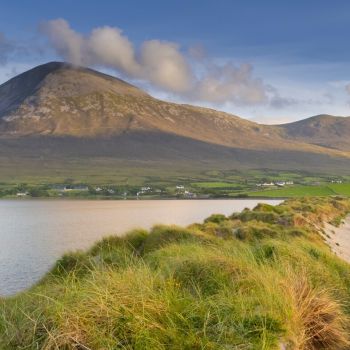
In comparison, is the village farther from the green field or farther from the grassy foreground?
the grassy foreground

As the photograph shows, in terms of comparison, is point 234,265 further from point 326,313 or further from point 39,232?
point 39,232

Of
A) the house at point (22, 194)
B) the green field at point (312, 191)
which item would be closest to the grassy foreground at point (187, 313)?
the green field at point (312, 191)

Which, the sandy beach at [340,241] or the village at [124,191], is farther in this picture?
the village at [124,191]

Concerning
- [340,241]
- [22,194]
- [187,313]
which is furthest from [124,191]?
[187,313]

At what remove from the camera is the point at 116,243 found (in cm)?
2272

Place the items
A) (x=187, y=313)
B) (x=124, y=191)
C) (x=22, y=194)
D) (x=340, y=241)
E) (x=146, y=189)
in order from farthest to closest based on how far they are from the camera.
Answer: (x=146, y=189) < (x=124, y=191) < (x=22, y=194) < (x=340, y=241) < (x=187, y=313)

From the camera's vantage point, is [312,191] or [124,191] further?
[124,191]

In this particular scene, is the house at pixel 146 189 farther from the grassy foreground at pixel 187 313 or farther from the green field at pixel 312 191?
the grassy foreground at pixel 187 313

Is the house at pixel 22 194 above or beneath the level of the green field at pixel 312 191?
beneath

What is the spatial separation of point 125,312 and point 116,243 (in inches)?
660

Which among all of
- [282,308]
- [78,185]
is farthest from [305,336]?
[78,185]

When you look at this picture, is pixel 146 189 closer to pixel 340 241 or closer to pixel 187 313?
pixel 340 241

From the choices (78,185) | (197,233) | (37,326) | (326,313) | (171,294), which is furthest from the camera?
(78,185)

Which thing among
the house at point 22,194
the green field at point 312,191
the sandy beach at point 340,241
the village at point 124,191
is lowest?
the house at point 22,194
